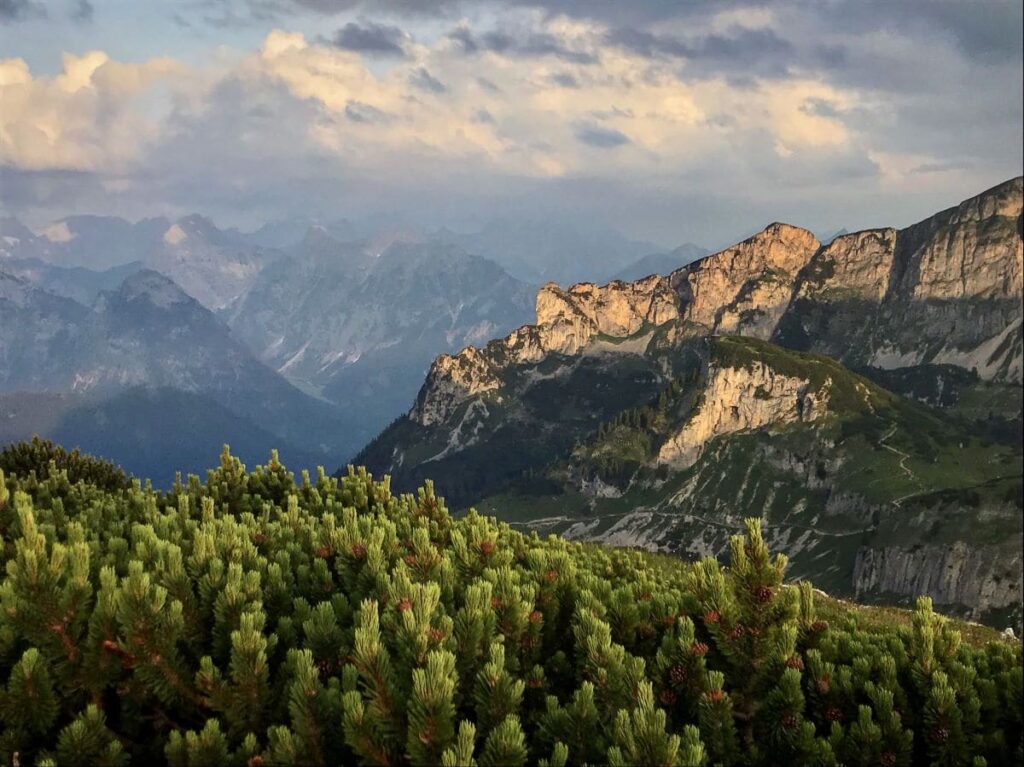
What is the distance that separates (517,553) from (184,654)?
844cm

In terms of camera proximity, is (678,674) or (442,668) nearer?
(442,668)

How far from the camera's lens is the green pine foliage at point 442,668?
934 centimetres

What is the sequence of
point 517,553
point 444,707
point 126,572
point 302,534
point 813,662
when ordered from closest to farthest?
point 444,707 → point 813,662 → point 126,572 → point 302,534 → point 517,553

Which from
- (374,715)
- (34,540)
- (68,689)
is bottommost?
(68,689)

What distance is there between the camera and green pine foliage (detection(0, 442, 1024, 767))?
9344mm

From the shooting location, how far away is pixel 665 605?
13453mm

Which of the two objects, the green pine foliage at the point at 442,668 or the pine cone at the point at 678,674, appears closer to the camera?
the green pine foliage at the point at 442,668

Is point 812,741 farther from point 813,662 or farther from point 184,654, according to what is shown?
point 184,654

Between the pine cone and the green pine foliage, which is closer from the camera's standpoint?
the green pine foliage

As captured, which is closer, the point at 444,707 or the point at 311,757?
the point at 444,707

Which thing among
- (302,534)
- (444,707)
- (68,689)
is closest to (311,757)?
(444,707)

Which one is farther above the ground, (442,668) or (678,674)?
(442,668)

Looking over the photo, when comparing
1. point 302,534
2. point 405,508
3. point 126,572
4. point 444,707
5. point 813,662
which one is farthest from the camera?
point 405,508

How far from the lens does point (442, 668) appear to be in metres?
8.78
